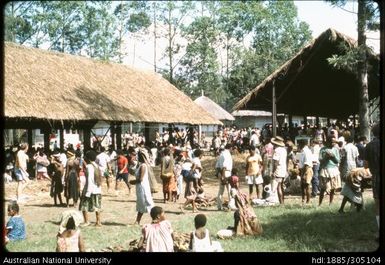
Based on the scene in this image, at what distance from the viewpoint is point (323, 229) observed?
8.23 m

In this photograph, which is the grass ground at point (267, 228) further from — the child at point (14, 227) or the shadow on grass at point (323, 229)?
the child at point (14, 227)

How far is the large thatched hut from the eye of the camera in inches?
640

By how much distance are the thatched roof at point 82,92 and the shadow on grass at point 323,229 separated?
963 centimetres

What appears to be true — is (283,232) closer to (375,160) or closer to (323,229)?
(323,229)

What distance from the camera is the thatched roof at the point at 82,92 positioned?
16.3m

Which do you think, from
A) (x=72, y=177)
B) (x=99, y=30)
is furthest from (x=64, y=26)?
(x=72, y=177)

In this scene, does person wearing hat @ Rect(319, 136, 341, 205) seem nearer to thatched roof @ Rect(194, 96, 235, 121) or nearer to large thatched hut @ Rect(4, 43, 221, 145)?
large thatched hut @ Rect(4, 43, 221, 145)

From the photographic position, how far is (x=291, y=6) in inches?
1703

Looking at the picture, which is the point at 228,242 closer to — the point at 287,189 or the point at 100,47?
the point at 287,189

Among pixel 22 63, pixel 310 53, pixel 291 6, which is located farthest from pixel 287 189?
pixel 291 6

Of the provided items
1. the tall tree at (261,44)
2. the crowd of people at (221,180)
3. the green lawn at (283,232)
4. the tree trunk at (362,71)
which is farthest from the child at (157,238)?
the tall tree at (261,44)

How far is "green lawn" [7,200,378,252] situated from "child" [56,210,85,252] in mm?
1611

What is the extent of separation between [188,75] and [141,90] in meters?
18.5

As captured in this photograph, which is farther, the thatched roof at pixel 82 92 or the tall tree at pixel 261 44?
the tall tree at pixel 261 44
